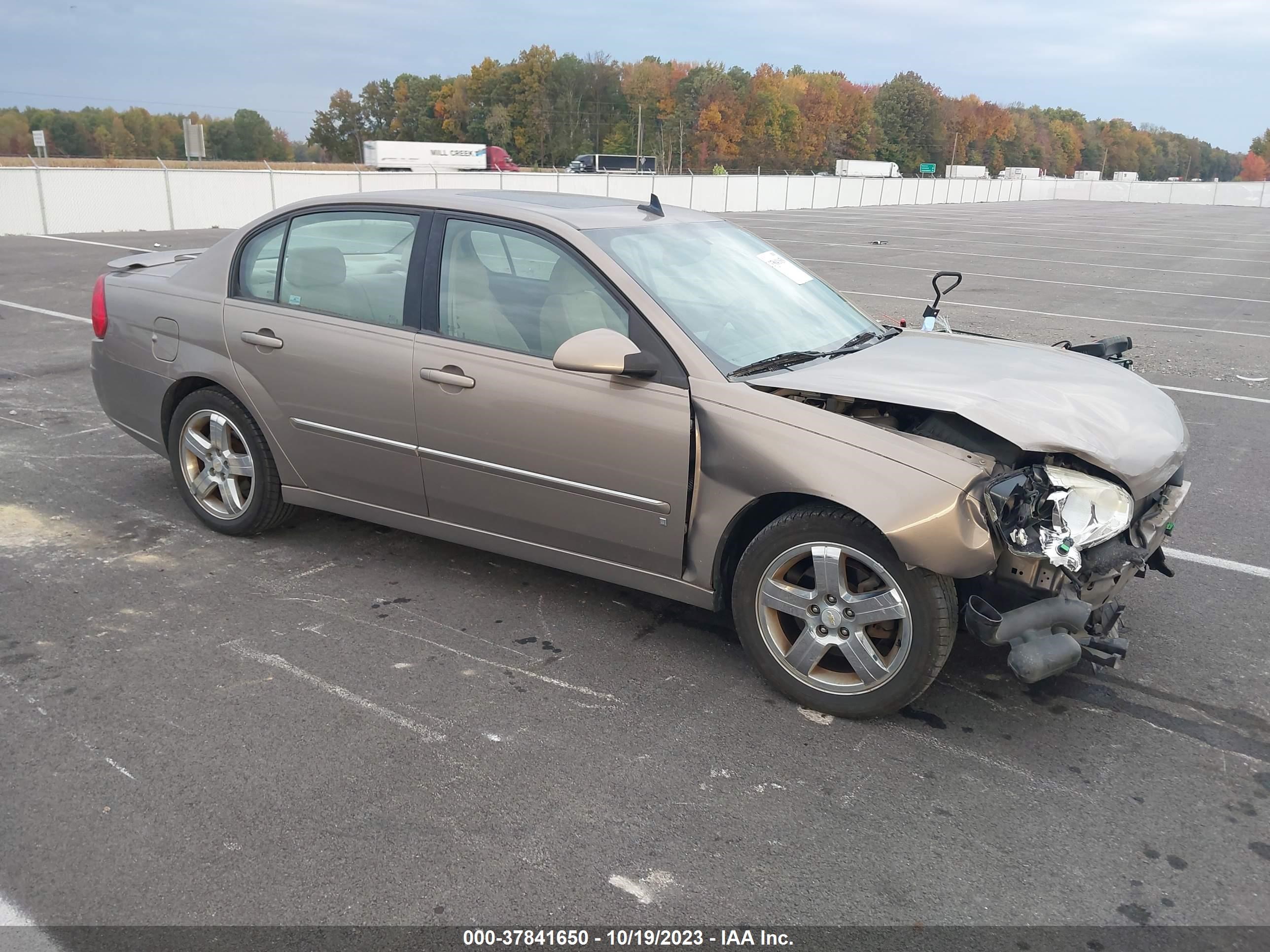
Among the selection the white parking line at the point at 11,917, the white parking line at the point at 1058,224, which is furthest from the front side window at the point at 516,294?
the white parking line at the point at 1058,224

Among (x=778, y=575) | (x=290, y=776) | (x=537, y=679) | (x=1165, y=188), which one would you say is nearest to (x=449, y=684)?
(x=537, y=679)

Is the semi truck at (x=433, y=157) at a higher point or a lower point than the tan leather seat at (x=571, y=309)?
higher

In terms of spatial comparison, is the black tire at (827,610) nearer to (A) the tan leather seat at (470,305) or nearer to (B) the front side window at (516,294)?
(B) the front side window at (516,294)

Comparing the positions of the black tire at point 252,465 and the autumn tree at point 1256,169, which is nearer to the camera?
the black tire at point 252,465

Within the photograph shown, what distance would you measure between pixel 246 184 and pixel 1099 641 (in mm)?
25502

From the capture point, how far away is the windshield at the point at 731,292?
3812mm

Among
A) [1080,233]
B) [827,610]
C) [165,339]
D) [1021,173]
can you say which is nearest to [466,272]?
[165,339]

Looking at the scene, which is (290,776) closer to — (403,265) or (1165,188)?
(403,265)

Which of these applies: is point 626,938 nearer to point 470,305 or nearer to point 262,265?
point 470,305

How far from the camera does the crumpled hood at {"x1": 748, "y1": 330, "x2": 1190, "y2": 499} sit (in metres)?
3.37

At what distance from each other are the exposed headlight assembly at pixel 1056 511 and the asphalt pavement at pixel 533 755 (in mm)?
652

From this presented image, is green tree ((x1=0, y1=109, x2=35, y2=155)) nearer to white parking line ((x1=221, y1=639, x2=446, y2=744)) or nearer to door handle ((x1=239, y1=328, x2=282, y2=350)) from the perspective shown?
door handle ((x1=239, y1=328, x2=282, y2=350))

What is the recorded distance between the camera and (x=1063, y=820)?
2.90 metres

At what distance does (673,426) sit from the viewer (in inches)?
140
